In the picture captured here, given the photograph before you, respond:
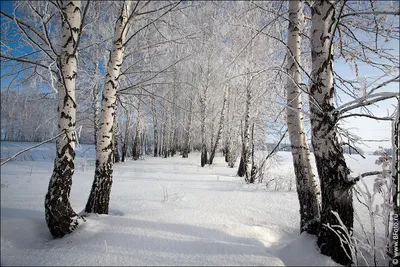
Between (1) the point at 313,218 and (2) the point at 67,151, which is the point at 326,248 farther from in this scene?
(2) the point at 67,151

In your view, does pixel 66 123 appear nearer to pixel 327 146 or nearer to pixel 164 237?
pixel 164 237

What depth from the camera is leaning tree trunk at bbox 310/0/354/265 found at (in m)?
1.55

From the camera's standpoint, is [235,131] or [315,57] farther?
[235,131]

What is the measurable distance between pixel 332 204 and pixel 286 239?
853mm

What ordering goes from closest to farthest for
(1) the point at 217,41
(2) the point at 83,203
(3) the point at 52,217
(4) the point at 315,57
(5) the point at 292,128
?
(4) the point at 315,57 < (3) the point at 52,217 < (5) the point at 292,128 < (2) the point at 83,203 < (1) the point at 217,41

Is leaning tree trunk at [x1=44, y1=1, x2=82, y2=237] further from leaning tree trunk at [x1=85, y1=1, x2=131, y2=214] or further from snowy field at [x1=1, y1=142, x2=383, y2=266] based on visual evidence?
leaning tree trunk at [x1=85, y1=1, x2=131, y2=214]

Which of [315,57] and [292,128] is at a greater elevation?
[315,57]

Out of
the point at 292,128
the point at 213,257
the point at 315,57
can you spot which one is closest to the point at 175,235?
the point at 213,257

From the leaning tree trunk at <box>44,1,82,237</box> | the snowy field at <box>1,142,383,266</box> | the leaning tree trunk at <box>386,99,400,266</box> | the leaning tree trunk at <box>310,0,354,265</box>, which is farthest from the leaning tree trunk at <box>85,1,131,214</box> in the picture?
the leaning tree trunk at <box>386,99,400,266</box>

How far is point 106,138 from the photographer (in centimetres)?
260

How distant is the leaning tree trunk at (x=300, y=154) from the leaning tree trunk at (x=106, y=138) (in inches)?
90.0

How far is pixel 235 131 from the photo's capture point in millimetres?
12906

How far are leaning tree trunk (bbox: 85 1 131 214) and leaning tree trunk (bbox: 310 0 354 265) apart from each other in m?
2.40

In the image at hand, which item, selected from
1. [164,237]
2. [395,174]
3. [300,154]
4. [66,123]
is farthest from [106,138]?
[395,174]
